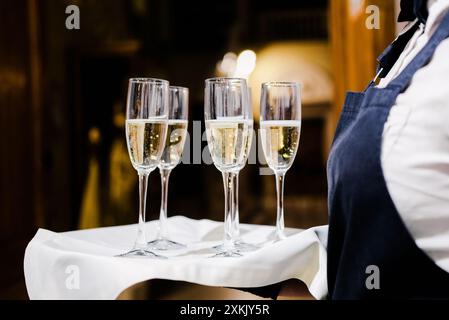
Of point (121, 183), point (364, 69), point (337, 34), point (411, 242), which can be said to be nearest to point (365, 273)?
point (411, 242)

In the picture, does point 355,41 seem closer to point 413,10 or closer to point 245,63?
point 413,10

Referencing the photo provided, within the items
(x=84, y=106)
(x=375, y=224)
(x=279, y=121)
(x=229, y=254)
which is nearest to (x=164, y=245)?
(x=229, y=254)

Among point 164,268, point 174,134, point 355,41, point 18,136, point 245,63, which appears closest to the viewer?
point 164,268

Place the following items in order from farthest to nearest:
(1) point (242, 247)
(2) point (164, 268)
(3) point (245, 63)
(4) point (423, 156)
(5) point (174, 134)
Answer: (3) point (245, 63), (5) point (174, 134), (1) point (242, 247), (2) point (164, 268), (4) point (423, 156)

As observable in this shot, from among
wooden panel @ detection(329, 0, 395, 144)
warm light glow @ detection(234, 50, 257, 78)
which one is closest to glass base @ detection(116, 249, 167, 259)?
wooden panel @ detection(329, 0, 395, 144)

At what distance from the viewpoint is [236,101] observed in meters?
0.99

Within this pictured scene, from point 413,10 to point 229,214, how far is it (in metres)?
0.47

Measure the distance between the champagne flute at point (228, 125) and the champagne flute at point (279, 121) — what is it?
0.06 meters

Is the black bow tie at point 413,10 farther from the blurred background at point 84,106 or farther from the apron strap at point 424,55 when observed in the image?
the blurred background at point 84,106

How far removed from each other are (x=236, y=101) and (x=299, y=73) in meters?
10.2

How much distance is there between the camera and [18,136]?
3.58 m

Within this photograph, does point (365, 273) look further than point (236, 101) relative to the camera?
No

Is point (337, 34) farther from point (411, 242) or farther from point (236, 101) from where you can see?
point (411, 242)

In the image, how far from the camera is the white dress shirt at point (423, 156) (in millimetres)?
692
